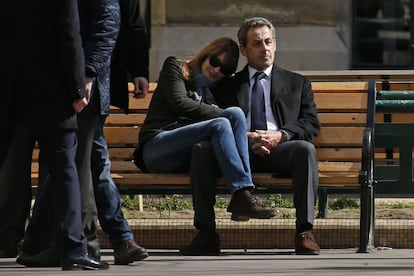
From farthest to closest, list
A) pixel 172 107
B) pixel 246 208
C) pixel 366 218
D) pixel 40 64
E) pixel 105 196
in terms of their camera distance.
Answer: pixel 172 107, pixel 366 218, pixel 246 208, pixel 105 196, pixel 40 64

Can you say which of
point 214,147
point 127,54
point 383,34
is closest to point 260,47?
point 214,147

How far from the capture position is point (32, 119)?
8.48m

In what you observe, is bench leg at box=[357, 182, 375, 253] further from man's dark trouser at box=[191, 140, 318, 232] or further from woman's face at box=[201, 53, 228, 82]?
woman's face at box=[201, 53, 228, 82]

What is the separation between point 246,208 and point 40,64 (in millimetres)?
1888

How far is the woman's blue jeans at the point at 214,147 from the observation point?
32.4ft

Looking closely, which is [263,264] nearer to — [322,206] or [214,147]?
[214,147]

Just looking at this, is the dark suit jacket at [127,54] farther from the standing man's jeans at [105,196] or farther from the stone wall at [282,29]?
the stone wall at [282,29]

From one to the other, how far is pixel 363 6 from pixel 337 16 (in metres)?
0.46

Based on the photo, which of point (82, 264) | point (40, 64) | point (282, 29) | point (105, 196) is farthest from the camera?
point (282, 29)

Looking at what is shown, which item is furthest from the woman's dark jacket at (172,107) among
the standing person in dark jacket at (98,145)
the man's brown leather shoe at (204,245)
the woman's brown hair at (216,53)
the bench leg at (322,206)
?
the bench leg at (322,206)

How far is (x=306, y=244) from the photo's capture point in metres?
9.85

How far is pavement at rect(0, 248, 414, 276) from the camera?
8.60m

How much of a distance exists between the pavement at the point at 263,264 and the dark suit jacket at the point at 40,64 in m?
0.83

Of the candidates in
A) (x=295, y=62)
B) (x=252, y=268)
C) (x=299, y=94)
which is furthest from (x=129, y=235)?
(x=295, y=62)
